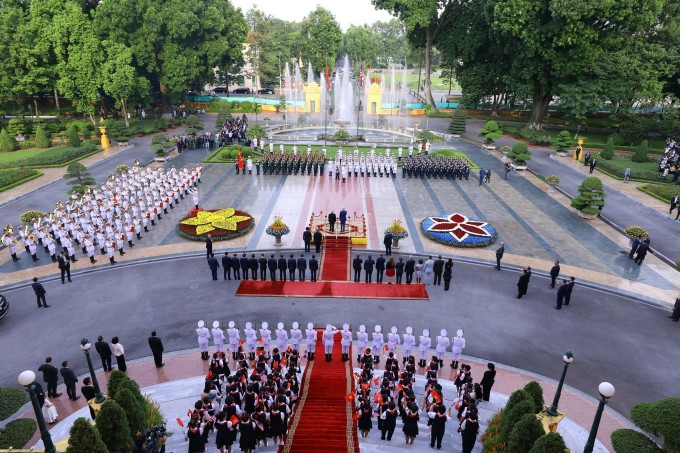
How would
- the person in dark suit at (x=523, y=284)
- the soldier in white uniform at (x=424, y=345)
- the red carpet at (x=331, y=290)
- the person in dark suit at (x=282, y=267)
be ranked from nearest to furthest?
the soldier in white uniform at (x=424, y=345), the person in dark suit at (x=523, y=284), the red carpet at (x=331, y=290), the person in dark suit at (x=282, y=267)

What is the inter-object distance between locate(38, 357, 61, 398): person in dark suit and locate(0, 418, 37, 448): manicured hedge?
2.85 m

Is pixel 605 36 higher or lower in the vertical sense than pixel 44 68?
higher

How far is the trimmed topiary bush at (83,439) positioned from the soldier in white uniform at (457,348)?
28.9 ft

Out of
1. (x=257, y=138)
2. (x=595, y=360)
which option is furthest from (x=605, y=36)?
(x=595, y=360)

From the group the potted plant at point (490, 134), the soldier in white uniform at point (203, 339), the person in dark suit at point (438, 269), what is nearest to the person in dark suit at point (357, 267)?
the person in dark suit at point (438, 269)

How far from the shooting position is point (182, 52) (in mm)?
45812

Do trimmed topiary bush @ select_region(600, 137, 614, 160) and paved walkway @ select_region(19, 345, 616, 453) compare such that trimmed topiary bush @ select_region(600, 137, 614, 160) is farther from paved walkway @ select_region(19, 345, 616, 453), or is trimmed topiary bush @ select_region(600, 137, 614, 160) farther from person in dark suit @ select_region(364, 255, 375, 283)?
paved walkway @ select_region(19, 345, 616, 453)

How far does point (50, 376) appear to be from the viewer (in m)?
11.3

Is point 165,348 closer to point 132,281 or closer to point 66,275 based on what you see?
point 132,281

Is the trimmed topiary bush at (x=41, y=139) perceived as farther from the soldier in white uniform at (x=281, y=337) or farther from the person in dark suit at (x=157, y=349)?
the soldier in white uniform at (x=281, y=337)

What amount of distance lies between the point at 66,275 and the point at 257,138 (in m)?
22.8

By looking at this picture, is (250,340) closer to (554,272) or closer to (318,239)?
(318,239)

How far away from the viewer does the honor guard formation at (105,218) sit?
1906cm

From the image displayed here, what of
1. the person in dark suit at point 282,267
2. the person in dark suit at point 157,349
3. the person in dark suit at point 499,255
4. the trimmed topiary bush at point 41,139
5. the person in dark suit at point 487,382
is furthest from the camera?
the trimmed topiary bush at point 41,139
